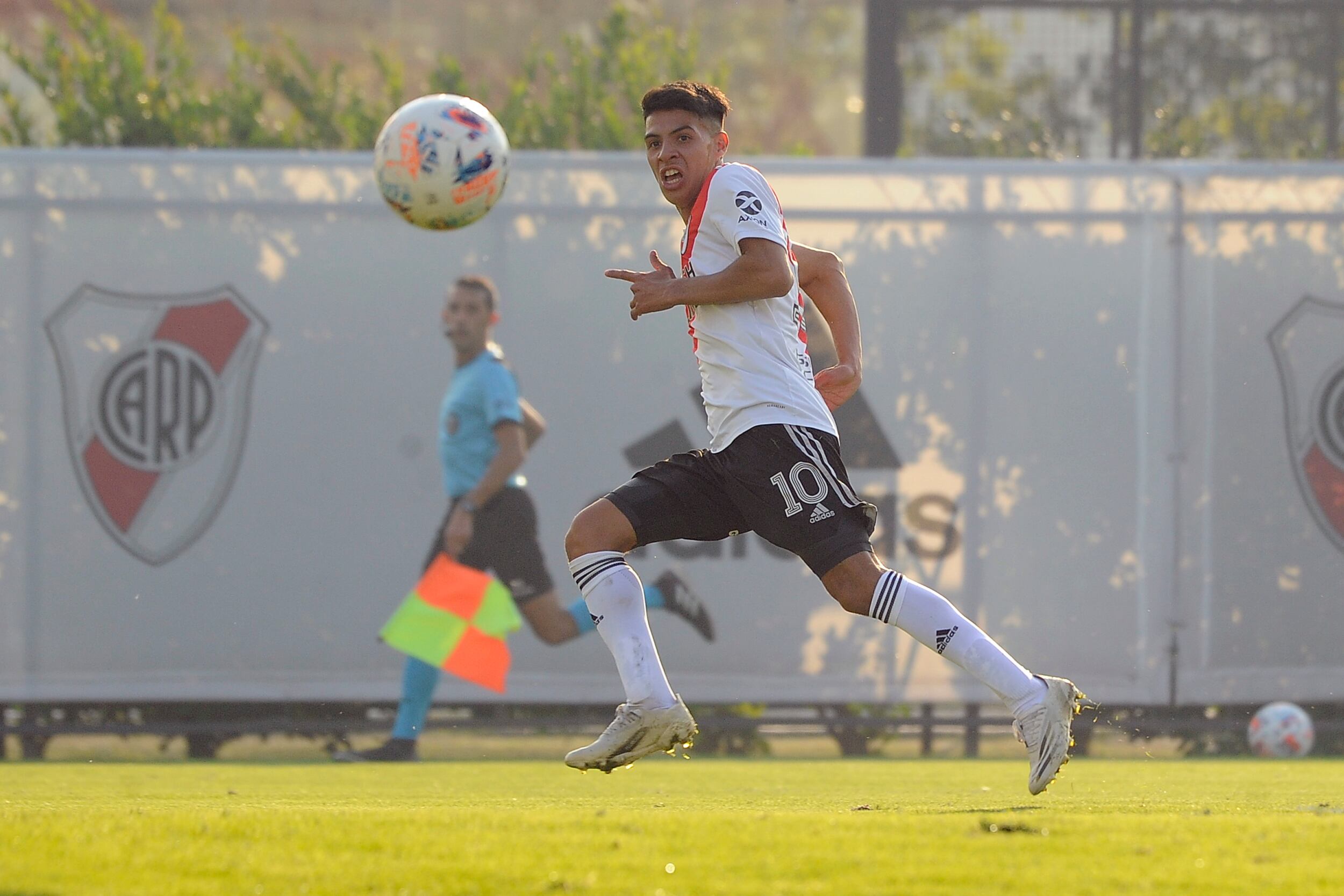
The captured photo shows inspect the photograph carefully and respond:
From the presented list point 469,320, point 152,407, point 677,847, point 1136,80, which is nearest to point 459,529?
point 469,320

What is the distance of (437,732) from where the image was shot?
34.0 feet

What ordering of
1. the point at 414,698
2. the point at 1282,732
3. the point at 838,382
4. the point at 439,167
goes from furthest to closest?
the point at 1282,732 → the point at 414,698 → the point at 439,167 → the point at 838,382

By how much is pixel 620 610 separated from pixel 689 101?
4.88 feet

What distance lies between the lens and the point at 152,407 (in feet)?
33.6

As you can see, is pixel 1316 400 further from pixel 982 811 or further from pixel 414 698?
pixel 982 811

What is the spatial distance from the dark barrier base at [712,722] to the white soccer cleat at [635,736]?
5164mm

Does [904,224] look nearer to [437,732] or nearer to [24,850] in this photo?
[437,732]

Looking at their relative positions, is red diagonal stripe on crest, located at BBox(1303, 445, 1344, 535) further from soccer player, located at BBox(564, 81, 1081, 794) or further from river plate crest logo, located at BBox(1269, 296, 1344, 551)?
soccer player, located at BBox(564, 81, 1081, 794)

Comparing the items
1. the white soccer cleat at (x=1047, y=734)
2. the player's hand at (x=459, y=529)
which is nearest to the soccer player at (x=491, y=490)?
the player's hand at (x=459, y=529)

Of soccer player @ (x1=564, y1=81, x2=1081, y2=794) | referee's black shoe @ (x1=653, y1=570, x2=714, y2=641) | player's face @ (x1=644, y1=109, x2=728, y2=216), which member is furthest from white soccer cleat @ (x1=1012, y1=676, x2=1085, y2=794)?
referee's black shoe @ (x1=653, y1=570, x2=714, y2=641)

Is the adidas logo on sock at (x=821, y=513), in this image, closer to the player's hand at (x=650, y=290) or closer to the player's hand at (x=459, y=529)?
the player's hand at (x=650, y=290)

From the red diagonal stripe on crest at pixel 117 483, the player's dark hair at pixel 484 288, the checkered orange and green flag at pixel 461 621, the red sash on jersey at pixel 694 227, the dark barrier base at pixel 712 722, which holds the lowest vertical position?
the dark barrier base at pixel 712 722

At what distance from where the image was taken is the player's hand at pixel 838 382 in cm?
537

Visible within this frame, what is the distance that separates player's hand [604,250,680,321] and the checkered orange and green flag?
5172 millimetres
